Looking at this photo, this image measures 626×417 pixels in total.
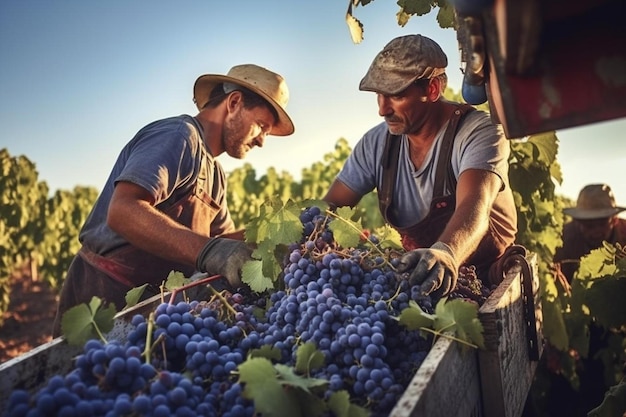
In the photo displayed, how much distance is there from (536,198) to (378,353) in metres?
3.94

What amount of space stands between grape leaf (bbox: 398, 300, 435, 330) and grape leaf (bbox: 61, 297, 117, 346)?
881mm

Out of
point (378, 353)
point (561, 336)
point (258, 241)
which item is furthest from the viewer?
point (561, 336)

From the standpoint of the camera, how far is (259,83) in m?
3.57

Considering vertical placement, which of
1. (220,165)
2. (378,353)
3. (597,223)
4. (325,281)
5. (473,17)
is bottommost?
(597,223)

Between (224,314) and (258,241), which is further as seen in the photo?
(258,241)

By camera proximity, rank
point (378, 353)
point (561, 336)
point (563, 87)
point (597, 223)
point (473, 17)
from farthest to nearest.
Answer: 1. point (597, 223)
2. point (561, 336)
3. point (378, 353)
4. point (473, 17)
5. point (563, 87)

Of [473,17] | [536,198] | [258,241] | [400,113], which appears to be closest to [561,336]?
[536,198]

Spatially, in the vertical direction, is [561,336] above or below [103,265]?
below

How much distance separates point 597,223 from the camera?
5.96m

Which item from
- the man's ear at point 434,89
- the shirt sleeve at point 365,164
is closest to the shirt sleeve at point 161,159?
the shirt sleeve at point 365,164

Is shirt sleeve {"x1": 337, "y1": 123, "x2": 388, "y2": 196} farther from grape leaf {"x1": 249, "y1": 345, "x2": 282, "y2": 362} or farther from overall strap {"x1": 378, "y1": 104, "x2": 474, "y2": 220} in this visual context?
grape leaf {"x1": 249, "y1": 345, "x2": 282, "y2": 362}

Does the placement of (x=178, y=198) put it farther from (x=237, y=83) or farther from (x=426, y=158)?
(x=426, y=158)

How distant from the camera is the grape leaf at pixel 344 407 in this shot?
4.76 ft

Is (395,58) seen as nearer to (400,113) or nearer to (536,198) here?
(400,113)
